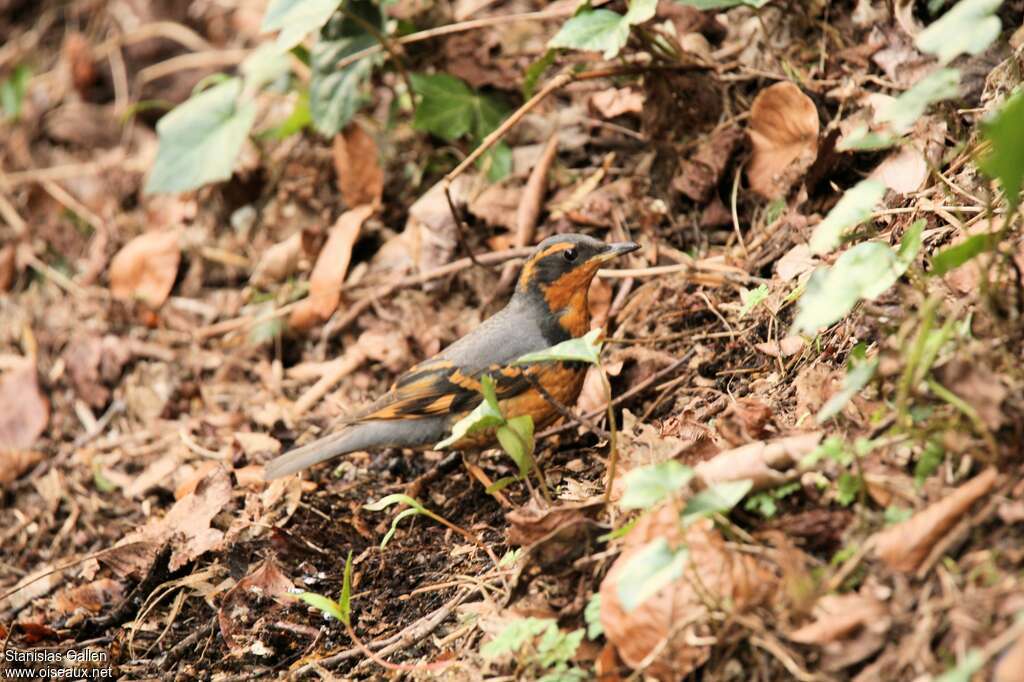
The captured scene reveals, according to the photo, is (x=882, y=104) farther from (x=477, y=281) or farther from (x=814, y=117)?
(x=477, y=281)

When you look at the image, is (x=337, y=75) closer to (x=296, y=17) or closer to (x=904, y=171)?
(x=296, y=17)

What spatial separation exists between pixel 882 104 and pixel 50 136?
7108mm

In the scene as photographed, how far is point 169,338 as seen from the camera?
684 cm

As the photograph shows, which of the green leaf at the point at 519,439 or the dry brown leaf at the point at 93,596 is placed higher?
the green leaf at the point at 519,439

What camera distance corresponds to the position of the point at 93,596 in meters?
4.77

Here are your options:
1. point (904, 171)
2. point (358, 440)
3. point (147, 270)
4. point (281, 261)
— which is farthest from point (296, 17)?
point (904, 171)

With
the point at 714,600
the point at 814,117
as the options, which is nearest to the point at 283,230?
the point at 814,117

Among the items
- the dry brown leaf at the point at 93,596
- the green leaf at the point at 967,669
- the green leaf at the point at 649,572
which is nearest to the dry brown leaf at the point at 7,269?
the dry brown leaf at the point at 93,596

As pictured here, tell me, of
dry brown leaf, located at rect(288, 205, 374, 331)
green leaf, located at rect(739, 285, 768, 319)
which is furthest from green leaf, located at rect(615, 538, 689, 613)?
dry brown leaf, located at rect(288, 205, 374, 331)

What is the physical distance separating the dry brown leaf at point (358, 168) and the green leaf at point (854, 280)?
408 cm

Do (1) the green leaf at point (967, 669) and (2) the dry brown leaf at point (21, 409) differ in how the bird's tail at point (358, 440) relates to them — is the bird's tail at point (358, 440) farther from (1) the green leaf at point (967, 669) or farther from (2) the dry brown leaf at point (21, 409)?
(1) the green leaf at point (967, 669)

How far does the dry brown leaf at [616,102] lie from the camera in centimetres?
598

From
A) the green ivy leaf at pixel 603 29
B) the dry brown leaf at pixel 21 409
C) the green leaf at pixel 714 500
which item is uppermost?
the green ivy leaf at pixel 603 29

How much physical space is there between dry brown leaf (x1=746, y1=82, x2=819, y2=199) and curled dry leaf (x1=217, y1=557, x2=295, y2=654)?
9.90 ft
